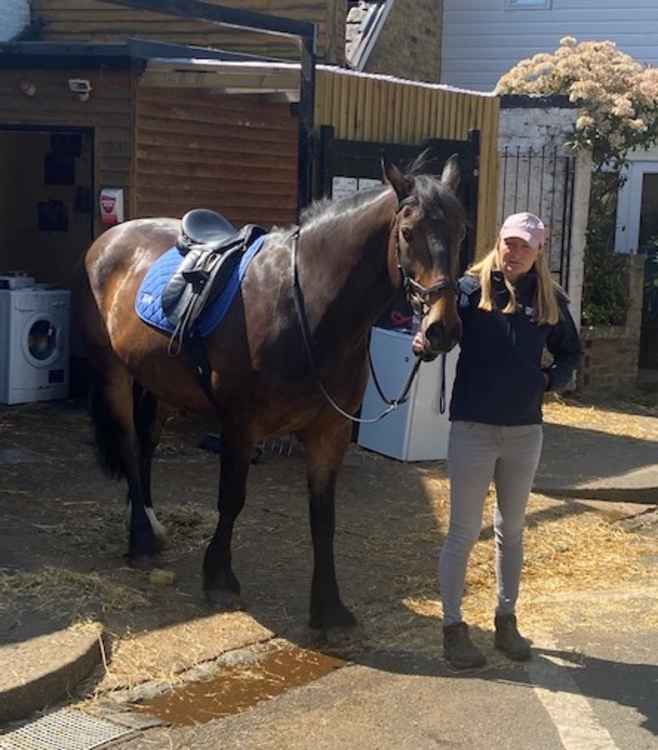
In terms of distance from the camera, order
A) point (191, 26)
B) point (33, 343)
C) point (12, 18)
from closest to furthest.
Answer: point (33, 343)
point (191, 26)
point (12, 18)

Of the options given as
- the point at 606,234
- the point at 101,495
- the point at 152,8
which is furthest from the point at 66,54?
the point at 606,234

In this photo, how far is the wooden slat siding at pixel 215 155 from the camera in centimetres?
983

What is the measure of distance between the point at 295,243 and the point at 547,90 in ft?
27.6

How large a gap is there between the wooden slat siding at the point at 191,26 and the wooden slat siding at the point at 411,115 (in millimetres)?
2405

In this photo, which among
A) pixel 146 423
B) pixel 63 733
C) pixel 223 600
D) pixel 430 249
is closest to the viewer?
pixel 63 733

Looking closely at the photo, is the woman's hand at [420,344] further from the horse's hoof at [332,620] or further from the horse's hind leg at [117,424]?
the horse's hind leg at [117,424]

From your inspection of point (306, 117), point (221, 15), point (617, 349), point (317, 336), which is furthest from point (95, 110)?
point (617, 349)

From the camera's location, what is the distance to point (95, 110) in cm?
991

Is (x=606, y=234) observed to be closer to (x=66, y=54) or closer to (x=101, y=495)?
(x=66, y=54)

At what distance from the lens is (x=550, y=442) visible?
34.2 ft

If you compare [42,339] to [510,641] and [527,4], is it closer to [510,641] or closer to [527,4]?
[510,641]

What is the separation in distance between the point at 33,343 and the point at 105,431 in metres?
4.11

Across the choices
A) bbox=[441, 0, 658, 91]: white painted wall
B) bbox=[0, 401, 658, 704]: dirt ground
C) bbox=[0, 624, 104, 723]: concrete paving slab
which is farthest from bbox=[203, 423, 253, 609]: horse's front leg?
bbox=[441, 0, 658, 91]: white painted wall

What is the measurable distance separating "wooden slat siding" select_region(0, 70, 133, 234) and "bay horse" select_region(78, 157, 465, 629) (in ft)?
11.9
